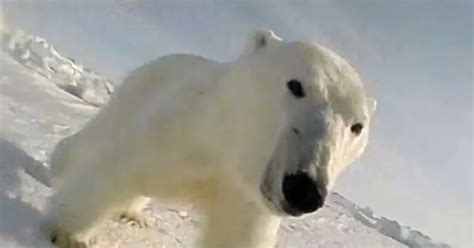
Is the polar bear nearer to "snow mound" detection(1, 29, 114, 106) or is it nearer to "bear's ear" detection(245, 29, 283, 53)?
"bear's ear" detection(245, 29, 283, 53)

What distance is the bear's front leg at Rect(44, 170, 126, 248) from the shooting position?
2.45m

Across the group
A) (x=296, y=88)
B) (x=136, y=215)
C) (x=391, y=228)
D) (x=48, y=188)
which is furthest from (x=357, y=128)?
(x=391, y=228)

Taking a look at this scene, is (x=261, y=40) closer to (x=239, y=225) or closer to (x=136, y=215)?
(x=239, y=225)

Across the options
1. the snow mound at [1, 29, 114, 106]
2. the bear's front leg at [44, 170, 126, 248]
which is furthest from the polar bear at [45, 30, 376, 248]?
the snow mound at [1, 29, 114, 106]

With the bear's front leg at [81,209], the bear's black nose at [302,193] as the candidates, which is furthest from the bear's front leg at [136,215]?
the bear's black nose at [302,193]

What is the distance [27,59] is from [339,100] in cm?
466

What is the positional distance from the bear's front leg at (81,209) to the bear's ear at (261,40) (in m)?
0.60

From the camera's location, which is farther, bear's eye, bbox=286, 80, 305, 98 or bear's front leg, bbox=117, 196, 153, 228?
bear's front leg, bbox=117, 196, 153, 228

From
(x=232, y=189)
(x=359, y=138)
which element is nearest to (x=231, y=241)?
(x=232, y=189)

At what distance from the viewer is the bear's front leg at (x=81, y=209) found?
2.45 metres

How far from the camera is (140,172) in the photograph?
2.49 meters

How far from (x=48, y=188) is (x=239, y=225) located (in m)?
0.95

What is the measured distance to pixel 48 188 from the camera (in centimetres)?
307

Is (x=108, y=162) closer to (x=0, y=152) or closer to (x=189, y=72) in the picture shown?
(x=189, y=72)
